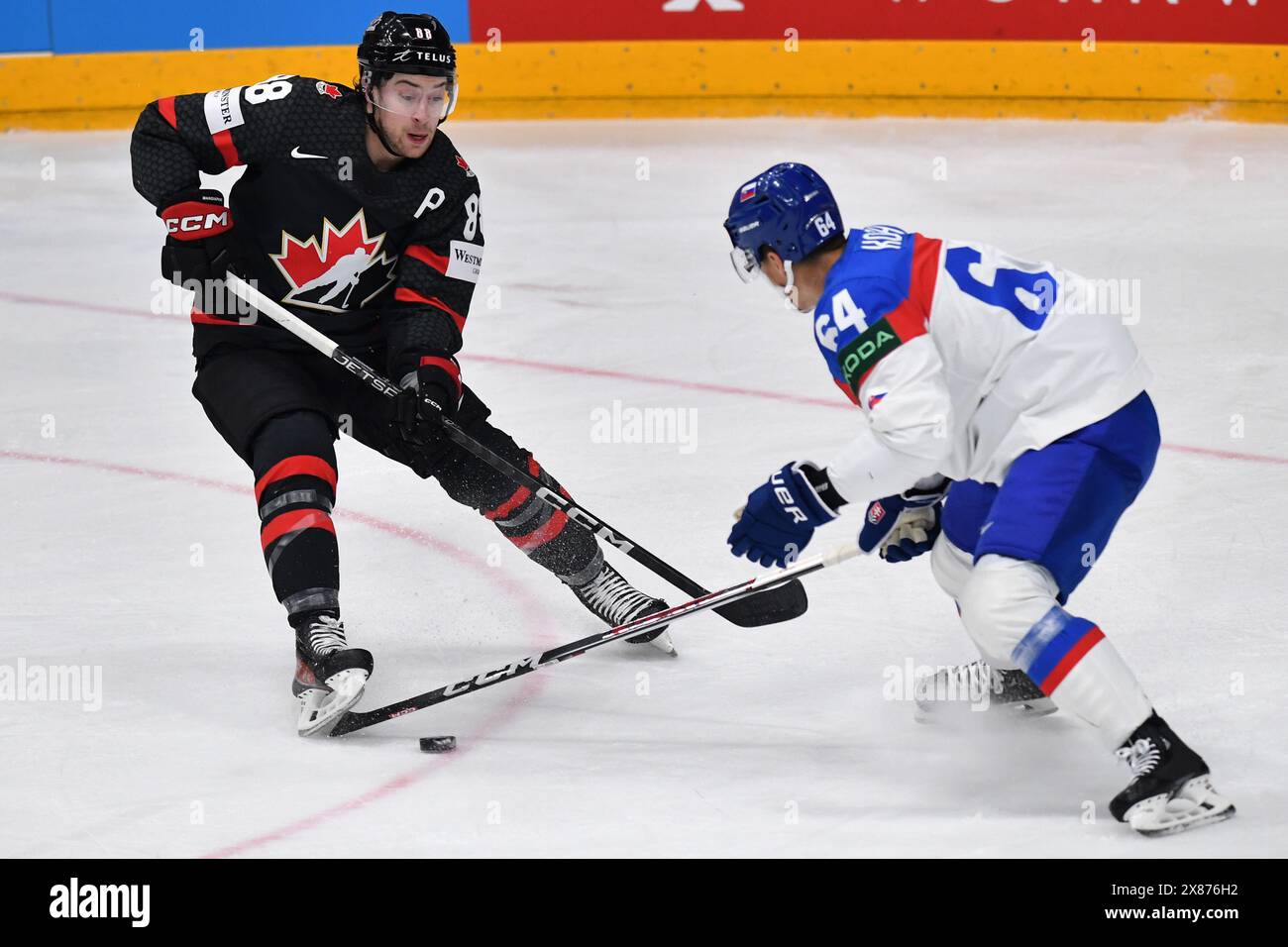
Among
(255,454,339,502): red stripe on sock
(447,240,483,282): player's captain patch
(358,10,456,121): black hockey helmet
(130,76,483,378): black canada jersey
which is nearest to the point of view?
(255,454,339,502): red stripe on sock

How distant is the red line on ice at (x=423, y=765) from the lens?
2.76m

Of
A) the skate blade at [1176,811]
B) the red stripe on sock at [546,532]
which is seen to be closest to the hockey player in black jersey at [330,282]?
the red stripe on sock at [546,532]

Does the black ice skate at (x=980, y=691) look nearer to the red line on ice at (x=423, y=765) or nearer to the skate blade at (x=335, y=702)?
the red line on ice at (x=423, y=765)

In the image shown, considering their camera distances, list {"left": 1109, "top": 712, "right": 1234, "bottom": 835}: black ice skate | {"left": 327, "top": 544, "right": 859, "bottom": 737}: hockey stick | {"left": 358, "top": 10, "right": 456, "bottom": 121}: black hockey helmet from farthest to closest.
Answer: {"left": 358, "top": 10, "right": 456, "bottom": 121}: black hockey helmet
{"left": 327, "top": 544, "right": 859, "bottom": 737}: hockey stick
{"left": 1109, "top": 712, "right": 1234, "bottom": 835}: black ice skate

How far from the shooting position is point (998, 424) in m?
2.83

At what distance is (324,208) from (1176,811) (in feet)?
6.15

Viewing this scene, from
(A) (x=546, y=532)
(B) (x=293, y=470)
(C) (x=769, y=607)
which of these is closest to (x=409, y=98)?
(B) (x=293, y=470)

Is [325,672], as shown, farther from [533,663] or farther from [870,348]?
[870,348]

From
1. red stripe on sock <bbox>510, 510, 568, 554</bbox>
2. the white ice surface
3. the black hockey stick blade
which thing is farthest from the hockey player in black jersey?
the white ice surface

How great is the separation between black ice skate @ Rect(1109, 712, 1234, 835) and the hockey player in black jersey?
44.1 inches

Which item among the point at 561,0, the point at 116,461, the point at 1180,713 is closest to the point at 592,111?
the point at 561,0

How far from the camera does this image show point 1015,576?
2.69 meters

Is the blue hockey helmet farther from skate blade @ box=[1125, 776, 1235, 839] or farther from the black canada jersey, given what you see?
skate blade @ box=[1125, 776, 1235, 839]

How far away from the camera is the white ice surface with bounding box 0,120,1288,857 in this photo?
2.81 meters
